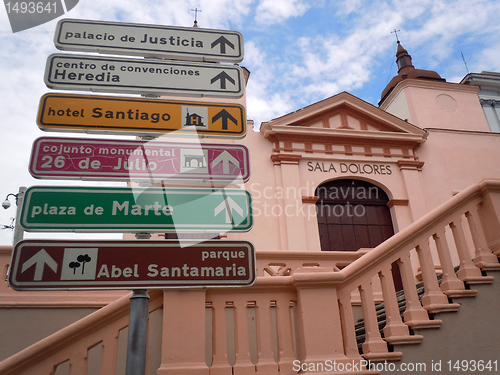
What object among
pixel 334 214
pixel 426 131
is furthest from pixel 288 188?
pixel 426 131

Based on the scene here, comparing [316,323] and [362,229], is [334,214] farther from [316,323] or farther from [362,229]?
[316,323]

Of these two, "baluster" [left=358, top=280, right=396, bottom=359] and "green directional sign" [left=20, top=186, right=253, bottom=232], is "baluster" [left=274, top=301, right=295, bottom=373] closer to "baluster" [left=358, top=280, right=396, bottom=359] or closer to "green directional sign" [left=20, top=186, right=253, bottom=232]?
"baluster" [left=358, top=280, right=396, bottom=359]

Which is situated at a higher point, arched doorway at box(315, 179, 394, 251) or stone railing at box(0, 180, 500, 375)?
arched doorway at box(315, 179, 394, 251)

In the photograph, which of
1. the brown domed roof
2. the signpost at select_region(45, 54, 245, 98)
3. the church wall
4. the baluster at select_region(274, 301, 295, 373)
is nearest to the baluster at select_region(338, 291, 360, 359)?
the baluster at select_region(274, 301, 295, 373)

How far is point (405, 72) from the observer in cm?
1431

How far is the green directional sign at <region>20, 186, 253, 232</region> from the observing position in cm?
271

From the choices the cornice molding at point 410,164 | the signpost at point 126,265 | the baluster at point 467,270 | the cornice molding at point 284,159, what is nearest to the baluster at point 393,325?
the baluster at point 467,270

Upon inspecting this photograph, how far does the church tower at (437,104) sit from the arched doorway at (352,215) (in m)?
2.94

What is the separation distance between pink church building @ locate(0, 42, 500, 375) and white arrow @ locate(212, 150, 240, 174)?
114 cm

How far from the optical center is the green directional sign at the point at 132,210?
107 inches

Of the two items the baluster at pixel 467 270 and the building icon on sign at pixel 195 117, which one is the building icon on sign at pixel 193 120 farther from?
the baluster at pixel 467 270

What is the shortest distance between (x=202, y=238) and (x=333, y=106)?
29.6 feet

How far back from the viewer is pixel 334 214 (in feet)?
33.6

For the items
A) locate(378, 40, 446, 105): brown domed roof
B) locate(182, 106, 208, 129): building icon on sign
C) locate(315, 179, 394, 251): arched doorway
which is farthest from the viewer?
locate(378, 40, 446, 105): brown domed roof
